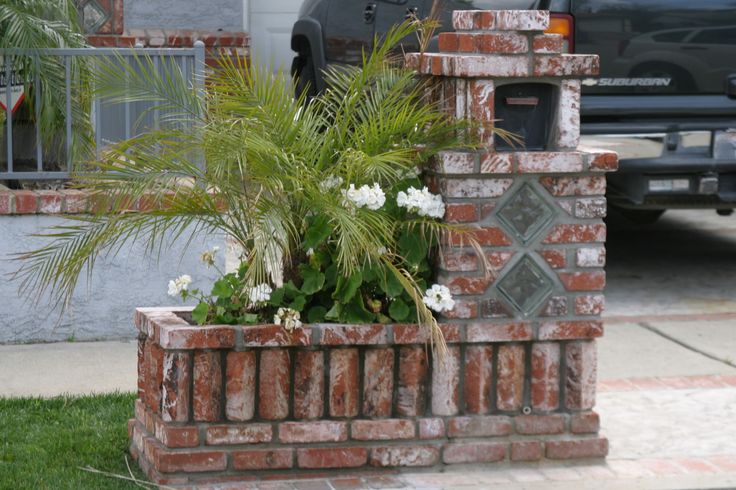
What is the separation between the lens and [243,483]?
15.7 feet

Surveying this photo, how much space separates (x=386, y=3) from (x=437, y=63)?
400cm

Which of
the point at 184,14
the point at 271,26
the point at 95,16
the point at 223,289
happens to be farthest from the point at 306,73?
the point at 223,289

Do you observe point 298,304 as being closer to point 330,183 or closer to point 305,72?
point 330,183

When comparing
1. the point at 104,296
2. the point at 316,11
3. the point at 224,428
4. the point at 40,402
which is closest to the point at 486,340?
the point at 224,428

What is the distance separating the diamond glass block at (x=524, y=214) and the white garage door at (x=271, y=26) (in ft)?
28.3

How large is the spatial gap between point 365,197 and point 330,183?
17cm

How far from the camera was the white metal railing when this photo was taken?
681cm

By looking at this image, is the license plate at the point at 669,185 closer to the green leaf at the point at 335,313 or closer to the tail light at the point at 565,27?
the tail light at the point at 565,27

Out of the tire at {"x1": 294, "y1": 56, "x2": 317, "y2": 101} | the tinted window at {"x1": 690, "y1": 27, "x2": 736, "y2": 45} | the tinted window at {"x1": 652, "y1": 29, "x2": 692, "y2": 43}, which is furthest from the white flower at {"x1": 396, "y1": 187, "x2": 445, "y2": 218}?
the tire at {"x1": 294, "y1": 56, "x2": 317, "y2": 101}

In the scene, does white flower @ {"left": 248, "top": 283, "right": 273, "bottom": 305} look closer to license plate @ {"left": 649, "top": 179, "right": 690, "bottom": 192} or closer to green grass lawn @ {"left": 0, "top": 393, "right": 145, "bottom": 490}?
green grass lawn @ {"left": 0, "top": 393, "right": 145, "bottom": 490}

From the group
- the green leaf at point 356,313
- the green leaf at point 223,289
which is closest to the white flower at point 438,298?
the green leaf at point 356,313

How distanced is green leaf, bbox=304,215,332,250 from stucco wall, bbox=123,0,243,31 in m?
8.03

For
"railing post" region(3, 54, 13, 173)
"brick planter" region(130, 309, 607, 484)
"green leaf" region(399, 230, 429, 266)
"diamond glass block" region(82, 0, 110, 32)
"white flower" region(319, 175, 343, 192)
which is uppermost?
"diamond glass block" region(82, 0, 110, 32)

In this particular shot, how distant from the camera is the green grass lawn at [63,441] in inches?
189
